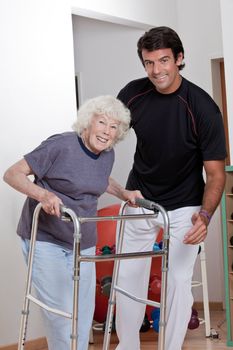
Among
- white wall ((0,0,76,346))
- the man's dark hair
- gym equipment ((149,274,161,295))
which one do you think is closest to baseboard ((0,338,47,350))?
white wall ((0,0,76,346))

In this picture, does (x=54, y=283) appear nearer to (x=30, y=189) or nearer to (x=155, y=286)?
(x=30, y=189)

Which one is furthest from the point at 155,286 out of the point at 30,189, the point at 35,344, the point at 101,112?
the point at 30,189

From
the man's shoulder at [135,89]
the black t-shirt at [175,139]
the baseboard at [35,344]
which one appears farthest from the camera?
the baseboard at [35,344]

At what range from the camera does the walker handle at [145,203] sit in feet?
10.3

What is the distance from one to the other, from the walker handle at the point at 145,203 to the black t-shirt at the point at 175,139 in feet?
0.90

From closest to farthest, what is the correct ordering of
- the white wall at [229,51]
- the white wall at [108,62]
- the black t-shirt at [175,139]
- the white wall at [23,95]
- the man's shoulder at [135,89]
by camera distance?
1. the black t-shirt at [175,139]
2. the man's shoulder at [135,89]
3. the white wall at [23,95]
4. the white wall at [229,51]
5. the white wall at [108,62]

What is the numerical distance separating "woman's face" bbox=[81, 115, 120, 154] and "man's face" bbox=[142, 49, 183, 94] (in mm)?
331

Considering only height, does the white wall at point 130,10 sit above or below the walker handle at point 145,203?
above

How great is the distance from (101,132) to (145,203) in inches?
13.8

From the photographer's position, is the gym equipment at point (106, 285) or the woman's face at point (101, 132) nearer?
the woman's face at point (101, 132)

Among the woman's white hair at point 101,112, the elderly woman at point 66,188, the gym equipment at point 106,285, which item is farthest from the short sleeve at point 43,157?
the gym equipment at point 106,285

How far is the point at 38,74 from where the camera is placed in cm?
521

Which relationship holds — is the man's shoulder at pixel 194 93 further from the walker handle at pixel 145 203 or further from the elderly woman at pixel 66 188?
the walker handle at pixel 145 203

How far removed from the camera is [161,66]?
331cm
